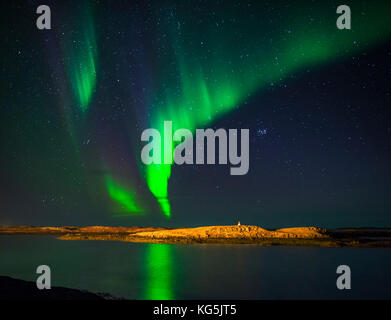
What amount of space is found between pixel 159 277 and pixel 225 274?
5.87m

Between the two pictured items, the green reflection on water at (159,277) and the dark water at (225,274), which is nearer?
the green reflection on water at (159,277)

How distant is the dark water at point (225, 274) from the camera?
2534 cm

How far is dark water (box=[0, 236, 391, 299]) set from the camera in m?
25.3

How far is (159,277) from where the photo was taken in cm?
3191

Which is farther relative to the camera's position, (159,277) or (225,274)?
(159,277)

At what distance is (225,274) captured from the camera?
102ft

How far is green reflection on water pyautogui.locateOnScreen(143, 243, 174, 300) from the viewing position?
2477 centimetres

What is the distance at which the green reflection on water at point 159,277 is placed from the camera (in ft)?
81.3

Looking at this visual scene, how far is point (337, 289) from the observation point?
26.1m

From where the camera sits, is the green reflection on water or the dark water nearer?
the green reflection on water

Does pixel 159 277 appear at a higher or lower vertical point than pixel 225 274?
lower
